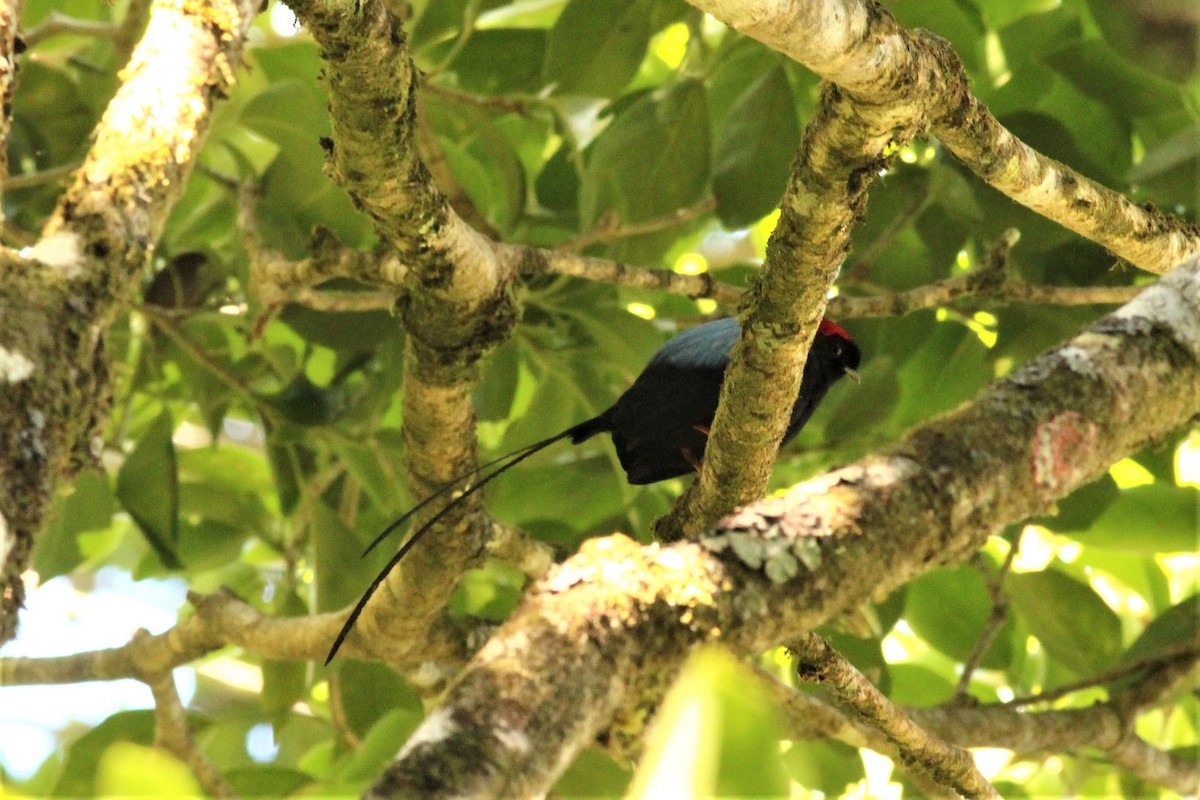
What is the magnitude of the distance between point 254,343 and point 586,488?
84 cm

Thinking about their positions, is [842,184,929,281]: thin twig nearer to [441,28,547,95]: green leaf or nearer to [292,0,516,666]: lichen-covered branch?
[441,28,547,95]: green leaf

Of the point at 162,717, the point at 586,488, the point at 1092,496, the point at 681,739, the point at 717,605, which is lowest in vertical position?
the point at 681,739

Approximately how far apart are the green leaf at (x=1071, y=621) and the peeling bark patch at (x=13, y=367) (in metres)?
2.36

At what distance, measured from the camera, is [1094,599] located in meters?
2.89

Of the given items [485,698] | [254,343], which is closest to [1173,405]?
[485,698]

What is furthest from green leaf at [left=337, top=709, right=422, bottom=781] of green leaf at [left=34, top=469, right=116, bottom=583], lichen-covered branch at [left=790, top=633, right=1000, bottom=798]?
green leaf at [left=34, top=469, right=116, bottom=583]

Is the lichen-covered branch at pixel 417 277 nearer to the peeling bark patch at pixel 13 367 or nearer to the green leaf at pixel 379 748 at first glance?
the green leaf at pixel 379 748

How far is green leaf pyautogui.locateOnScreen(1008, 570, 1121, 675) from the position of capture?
289 cm

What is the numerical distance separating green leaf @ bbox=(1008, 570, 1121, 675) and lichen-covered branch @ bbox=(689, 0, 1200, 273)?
125 cm

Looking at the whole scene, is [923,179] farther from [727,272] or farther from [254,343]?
[254,343]

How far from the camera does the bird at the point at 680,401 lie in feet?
9.16

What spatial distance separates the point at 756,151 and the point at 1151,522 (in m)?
1.26

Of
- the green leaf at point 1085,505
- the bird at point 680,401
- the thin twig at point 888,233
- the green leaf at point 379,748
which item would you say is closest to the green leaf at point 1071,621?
the green leaf at point 1085,505

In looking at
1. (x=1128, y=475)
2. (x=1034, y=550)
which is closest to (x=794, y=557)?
(x=1128, y=475)
